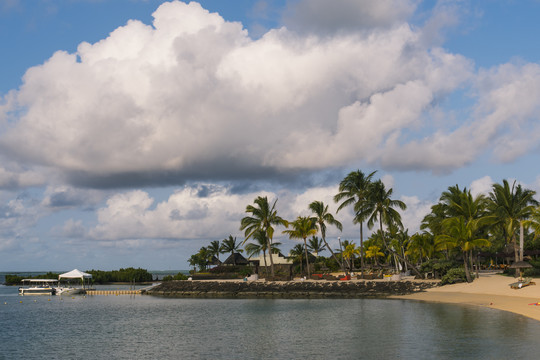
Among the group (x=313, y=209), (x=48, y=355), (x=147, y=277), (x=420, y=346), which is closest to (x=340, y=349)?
(x=420, y=346)

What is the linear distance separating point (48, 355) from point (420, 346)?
22.4 metres

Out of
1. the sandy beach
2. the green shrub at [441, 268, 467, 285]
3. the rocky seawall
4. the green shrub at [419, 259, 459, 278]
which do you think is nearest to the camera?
the sandy beach

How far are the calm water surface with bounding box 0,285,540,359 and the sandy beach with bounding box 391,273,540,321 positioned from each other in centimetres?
234

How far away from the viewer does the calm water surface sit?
27.7 meters

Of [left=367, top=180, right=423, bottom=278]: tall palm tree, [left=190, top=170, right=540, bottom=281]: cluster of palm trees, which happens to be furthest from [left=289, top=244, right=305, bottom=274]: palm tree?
[left=367, top=180, right=423, bottom=278]: tall palm tree

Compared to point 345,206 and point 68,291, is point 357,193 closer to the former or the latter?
point 345,206

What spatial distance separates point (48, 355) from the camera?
101ft

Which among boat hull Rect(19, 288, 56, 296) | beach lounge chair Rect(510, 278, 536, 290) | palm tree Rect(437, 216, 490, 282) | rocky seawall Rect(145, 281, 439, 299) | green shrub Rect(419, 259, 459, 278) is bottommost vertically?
boat hull Rect(19, 288, 56, 296)

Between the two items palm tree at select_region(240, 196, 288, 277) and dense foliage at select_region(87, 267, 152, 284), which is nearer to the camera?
palm tree at select_region(240, 196, 288, 277)

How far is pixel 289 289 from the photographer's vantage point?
69438mm

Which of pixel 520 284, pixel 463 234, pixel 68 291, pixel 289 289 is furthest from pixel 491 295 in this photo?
pixel 68 291

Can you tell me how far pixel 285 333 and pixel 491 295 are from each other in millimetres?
26273

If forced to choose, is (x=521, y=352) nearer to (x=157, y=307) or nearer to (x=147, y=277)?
(x=157, y=307)

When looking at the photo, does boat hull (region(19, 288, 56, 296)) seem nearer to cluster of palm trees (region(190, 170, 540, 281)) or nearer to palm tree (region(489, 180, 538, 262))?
cluster of palm trees (region(190, 170, 540, 281))
